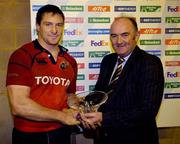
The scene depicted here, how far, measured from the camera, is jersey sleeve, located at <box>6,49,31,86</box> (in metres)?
1.80

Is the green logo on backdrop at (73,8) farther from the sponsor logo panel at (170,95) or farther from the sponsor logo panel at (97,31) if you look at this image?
the sponsor logo panel at (170,95)

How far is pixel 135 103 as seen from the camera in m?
1.97

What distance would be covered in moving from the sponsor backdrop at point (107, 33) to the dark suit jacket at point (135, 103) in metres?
0.64

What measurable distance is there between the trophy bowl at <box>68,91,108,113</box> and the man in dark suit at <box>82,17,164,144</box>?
44 mm

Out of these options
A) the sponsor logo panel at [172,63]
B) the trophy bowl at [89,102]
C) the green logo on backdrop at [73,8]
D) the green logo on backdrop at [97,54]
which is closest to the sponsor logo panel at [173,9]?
the sponsor logo panel at [172,63]

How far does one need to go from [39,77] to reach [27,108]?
0.70 feet

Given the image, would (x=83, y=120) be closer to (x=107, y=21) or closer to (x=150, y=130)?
(x=150, y=130)

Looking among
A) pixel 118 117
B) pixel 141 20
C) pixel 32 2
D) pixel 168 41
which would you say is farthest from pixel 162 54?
pixel 32 2

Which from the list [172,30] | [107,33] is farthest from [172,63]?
[107,33]

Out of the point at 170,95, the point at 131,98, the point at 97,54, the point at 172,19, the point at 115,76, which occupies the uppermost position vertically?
the point at 172,19

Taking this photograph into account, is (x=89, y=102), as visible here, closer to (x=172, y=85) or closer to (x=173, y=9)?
(x=172, y=85)

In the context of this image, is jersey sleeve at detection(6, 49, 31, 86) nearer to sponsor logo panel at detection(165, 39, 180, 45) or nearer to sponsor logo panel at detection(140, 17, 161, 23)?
sponsor logo panel at detection(140, 17, 161, 23)

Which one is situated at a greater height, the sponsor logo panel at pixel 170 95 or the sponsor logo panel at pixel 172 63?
the sponsor logo panel at pixel 172 63

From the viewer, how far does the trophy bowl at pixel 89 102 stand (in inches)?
76.8
